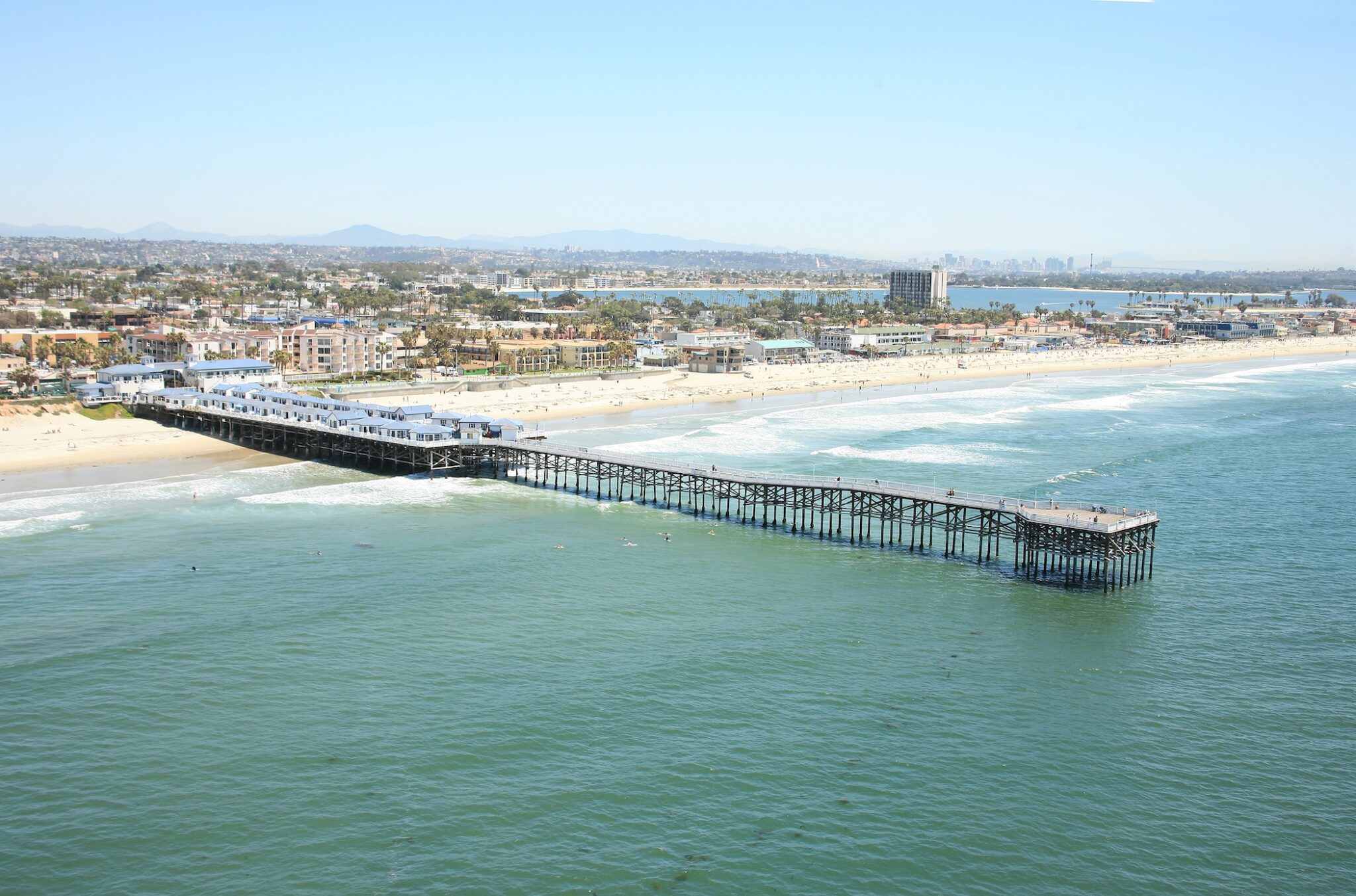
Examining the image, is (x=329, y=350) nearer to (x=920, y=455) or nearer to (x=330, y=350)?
(x=330, y=350)

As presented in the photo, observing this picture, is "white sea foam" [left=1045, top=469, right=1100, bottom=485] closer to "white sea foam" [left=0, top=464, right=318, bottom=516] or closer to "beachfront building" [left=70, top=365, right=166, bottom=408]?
"white sea foam" [left=0, top=464, right=318, bottom=516]

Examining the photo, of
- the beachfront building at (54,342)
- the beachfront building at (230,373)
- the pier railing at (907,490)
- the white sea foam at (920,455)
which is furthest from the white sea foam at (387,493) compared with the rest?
the beachfront building at (54,342)

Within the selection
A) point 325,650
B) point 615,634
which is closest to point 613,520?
point 615,634

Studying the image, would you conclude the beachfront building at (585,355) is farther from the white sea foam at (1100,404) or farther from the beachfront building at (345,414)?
the white sea foam at (1100,404)

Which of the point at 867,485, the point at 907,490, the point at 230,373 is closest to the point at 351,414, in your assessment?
the point at 230,373

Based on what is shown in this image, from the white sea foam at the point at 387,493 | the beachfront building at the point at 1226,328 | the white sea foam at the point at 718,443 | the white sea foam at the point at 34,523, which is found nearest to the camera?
the white sea foam at the point at 34,523

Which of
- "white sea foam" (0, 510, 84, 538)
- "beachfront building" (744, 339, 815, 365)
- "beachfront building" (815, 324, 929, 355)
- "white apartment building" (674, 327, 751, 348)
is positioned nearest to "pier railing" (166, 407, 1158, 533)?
"white sea foam" (0, 510, 84, 538)

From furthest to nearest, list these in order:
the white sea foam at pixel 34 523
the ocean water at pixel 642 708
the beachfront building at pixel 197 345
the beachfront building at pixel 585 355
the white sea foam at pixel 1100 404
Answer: the beachfront building at pixel 585 355
the white sea foam at pixel 1100 404
the beachfront building at pixel 197 345
the white sea foam at pixel 34 523
the ocean water at pixel 642 708
